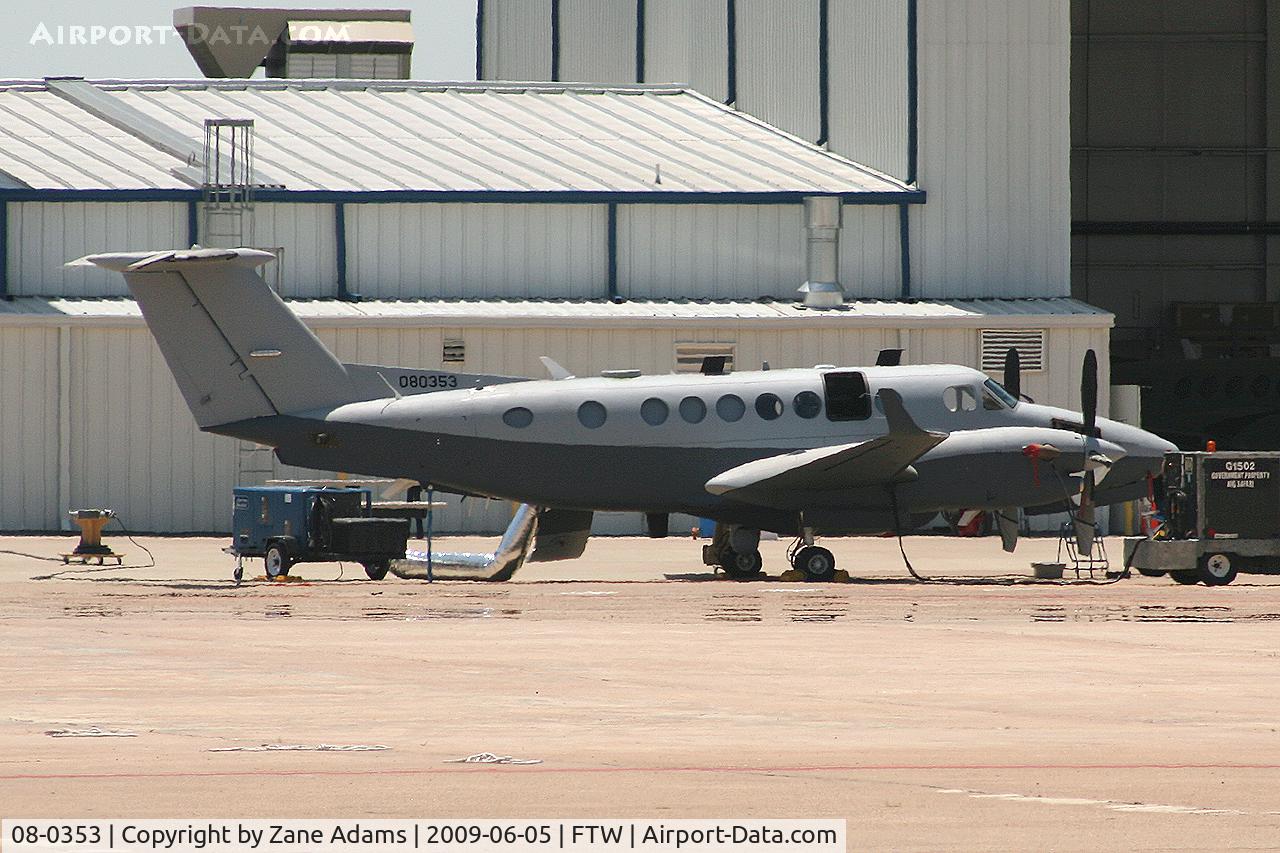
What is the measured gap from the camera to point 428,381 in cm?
2833

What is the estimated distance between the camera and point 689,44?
165 feet

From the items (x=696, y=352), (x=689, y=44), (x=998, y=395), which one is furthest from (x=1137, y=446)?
(x=689, y=44)

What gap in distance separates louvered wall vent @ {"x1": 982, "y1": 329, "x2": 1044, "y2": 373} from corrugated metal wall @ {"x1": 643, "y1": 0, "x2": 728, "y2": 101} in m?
12.7

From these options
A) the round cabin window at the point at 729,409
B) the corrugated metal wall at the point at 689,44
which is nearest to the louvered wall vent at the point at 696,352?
the round cabin window at the point at 729,409

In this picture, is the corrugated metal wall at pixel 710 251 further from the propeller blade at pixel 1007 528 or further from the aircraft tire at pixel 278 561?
the aircraft tire at pixel 278 561

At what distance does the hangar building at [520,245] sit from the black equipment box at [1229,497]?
43.1ft

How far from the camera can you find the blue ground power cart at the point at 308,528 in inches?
1095

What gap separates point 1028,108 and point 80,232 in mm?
22005

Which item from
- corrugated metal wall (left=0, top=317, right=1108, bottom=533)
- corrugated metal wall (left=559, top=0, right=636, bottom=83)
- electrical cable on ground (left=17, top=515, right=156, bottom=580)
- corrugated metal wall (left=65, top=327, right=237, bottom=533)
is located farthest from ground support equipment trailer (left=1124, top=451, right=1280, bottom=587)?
corrugated metal wall (left=559, top=0, right=636, bottom=83)

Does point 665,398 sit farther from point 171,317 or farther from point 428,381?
point 171,317

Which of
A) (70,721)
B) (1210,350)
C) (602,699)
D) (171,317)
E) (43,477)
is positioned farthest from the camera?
(1210,350)

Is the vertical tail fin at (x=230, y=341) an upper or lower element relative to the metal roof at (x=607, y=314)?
lower

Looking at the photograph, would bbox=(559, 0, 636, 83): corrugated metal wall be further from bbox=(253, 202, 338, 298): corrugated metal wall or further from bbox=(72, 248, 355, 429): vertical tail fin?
bbox=(72, 248, 355, 429): vertical tail fin

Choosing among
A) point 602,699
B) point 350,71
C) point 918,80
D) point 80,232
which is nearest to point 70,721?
point 602,699
